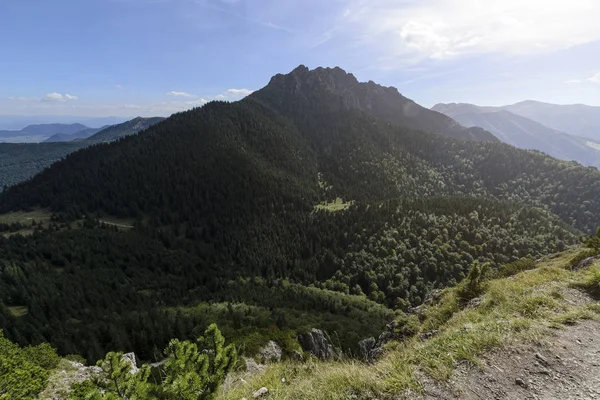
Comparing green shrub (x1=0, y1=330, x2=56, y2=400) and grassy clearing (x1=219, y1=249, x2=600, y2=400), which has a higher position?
grassy clearing (x1=219, y1=249, x2=600, y2=400)

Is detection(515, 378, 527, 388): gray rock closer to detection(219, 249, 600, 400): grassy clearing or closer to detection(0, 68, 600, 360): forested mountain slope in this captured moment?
detection(219, 249, 600, 400): grassy clearing

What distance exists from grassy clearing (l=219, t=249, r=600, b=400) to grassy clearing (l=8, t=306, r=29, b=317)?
12031 cm

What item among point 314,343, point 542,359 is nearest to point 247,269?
point 314,343

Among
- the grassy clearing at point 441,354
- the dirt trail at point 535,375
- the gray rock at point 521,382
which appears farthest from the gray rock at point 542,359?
the gray rock at point 521,382

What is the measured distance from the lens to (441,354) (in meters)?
9.92

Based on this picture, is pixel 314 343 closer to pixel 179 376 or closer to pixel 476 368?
pixel 476 368

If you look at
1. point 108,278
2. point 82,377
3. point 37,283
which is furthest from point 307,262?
point 82,377

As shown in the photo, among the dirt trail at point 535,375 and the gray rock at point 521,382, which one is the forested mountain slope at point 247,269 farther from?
the gray rock at point 521,382

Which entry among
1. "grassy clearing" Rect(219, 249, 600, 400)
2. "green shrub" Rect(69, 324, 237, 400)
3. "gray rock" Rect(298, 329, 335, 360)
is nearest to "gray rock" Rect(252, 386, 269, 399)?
"grassy clearing" Rect(219, 249, 600, 400)

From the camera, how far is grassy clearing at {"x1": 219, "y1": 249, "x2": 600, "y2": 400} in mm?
8984

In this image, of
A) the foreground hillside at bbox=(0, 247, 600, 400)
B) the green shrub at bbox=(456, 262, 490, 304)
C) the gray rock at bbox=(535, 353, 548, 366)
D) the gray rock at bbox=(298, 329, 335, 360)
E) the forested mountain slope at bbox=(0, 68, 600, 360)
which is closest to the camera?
the foreground hillside at bbox=(0, 247, 600, 400)

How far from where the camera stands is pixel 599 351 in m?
9.77

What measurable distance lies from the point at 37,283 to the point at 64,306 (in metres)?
17.7

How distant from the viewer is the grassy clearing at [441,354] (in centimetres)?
898
